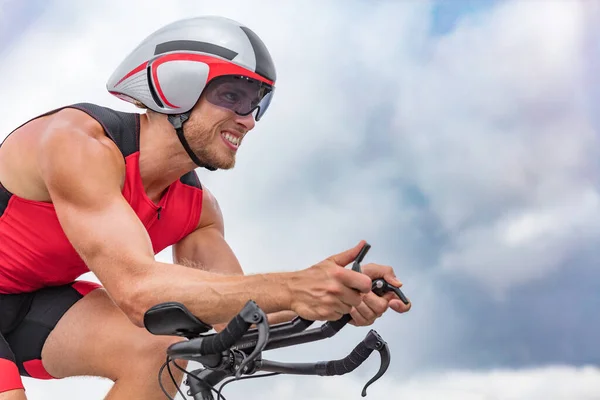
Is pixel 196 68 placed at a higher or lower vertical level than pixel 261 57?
lower

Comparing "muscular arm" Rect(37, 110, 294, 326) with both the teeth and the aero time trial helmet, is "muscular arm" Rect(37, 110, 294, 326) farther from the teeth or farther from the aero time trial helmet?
the teeth

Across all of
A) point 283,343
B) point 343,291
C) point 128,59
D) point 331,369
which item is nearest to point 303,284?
point 343,291

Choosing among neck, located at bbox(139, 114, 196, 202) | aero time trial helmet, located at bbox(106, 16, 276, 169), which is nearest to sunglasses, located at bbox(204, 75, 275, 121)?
aero time trial helmet, located at bbox(106, 16, 276, 169)

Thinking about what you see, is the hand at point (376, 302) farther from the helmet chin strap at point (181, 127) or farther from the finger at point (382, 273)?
the helmet chin strap at point (181, 127)

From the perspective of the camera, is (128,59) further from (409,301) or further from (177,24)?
(409,301)

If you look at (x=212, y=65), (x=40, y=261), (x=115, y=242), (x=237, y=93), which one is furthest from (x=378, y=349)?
(x=40, y=261)

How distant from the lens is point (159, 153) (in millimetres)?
4160

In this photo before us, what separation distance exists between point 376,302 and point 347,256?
0.30 m

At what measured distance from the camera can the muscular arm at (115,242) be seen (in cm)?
312

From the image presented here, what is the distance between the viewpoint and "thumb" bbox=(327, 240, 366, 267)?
9.86ft

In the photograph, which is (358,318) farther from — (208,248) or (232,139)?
(208,248)

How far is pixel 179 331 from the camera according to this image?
124 inches

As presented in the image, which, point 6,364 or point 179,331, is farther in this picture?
point 6,364

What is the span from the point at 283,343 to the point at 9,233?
68.8 inches
